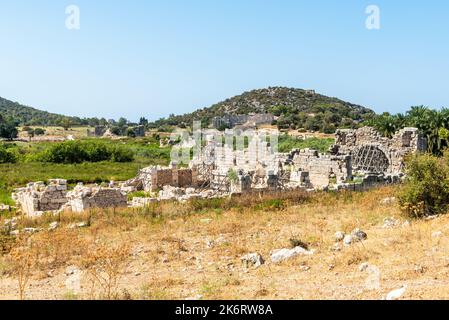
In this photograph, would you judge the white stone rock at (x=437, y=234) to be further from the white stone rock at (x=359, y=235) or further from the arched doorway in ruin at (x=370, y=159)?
the arched doorway in ruin at (x=370, y=159)

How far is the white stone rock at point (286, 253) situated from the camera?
9672 millimetres

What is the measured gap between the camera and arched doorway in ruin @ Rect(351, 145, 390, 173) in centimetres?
3044

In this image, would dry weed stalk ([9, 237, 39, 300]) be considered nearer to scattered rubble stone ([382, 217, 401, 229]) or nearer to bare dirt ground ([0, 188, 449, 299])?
bare dirt ground ([0, 188, 449, 299])

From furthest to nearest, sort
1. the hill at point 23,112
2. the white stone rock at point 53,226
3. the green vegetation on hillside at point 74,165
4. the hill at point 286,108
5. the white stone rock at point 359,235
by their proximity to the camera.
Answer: the hill at point 23,112
the hill at point 286,108
the green vegetation on hillside at point 74,165
the white stone rock at point 53,226
the white stone rock at point 359,235

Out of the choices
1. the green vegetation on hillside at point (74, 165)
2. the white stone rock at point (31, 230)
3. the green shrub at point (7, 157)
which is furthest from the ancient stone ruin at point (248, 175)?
the green shrub at point (7, 157)

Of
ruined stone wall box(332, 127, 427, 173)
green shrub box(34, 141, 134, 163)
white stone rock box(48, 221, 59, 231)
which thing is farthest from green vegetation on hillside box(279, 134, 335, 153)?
white stone rock box(48, 221, 59, 231)

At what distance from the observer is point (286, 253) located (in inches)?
388

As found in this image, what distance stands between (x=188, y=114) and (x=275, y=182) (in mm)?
94383

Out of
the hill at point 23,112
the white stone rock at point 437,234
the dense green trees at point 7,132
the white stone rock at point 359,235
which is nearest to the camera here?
the white stone rock at point 437,234

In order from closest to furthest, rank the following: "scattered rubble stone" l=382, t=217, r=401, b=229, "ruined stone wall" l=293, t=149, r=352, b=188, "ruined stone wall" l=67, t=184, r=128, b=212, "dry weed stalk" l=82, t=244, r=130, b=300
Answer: "dry weed stalk" l=82, t=244, r=130, b=300
"scattered rubble stone" l=382, t=217, r=401, b=229
"ruined stone wall" l=67, t=184, r=128, b=212
"ruined stone wall" l=293, t=149, r=352, b=188

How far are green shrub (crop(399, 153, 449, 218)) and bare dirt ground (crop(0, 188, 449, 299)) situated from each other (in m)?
0.51

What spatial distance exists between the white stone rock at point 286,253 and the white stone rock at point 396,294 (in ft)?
9.85

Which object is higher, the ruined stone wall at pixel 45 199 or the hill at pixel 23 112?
the hill at pixel 23 112

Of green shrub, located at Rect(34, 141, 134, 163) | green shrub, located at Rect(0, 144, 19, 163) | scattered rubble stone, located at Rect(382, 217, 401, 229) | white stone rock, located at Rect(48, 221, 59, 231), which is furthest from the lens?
green shrub, located at Rect(34, 141, 134, 163)
